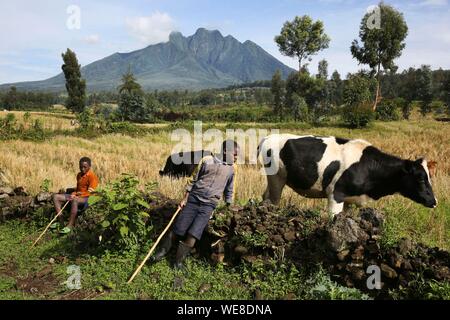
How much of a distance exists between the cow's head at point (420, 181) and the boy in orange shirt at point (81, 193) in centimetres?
521

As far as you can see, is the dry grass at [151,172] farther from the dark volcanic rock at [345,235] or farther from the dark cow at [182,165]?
the dark volcanic rock at [345,235]

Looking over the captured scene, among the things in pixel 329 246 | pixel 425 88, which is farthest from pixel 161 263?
pixel 425 88

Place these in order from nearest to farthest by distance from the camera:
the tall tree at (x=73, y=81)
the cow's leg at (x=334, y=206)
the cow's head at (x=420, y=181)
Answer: the cow's head at (x=420, y=181), the cow's leg at (x=334, y=206), the tall tree at (x=73, y=81)

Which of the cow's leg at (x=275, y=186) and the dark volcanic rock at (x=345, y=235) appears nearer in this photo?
the dark volcanic rock at (x=345, y=235)

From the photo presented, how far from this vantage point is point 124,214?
581cm

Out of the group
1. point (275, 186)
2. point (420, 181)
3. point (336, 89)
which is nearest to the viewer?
point (420, 181)

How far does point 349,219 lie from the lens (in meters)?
4.88

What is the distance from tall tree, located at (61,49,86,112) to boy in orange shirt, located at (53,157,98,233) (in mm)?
47759

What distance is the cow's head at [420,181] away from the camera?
6.04 metres

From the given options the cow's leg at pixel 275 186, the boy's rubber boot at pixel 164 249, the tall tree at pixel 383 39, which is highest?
the tall tree at pixel 383 39

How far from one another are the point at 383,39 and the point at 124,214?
33.9 m

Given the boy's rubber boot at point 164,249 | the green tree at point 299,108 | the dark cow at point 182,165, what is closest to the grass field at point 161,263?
the boy's rubber boot at point 164,249

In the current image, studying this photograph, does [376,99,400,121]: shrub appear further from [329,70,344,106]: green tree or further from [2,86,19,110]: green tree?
[2,86,19,110]: green tree

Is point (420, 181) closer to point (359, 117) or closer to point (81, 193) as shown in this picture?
point (81, 193)
